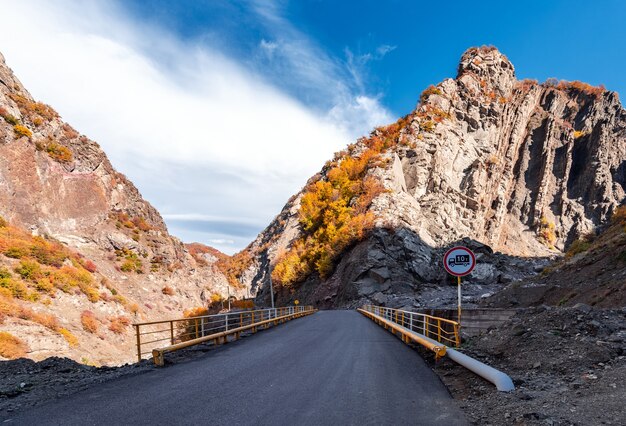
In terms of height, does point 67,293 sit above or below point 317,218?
below

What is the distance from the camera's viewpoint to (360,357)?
28.3ft

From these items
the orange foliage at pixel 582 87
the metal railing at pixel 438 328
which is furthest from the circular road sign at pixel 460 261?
the orange foliage at pixel 582 87

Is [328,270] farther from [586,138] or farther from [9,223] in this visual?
[586,138]

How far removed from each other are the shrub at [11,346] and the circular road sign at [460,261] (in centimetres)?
2394

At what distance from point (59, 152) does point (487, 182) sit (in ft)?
268

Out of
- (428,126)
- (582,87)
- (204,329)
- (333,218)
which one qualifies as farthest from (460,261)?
(582,87)

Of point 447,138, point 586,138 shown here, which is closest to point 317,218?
point 447,138

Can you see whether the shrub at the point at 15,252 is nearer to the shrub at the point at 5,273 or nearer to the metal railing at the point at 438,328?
the shrub at the point at 5,273

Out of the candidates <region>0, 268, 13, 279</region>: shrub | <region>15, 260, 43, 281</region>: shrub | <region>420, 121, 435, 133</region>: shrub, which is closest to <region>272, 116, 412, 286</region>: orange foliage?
<region>420, 121, 435, 133</region>: shrub

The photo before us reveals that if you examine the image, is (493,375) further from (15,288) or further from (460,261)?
(15,288)

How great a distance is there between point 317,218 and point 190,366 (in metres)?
59.3

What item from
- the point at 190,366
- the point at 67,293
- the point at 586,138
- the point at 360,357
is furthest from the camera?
the point at 586,138

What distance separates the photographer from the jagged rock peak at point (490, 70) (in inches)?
3051

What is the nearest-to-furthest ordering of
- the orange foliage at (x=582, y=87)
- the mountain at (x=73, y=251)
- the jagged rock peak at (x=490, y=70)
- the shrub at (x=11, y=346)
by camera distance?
the shrub at (x=11, y=346), the mountain at (x=73, y=251), the jagged rock peak at (x=490, y=70), the orange foliage at (x=582, y=87)
